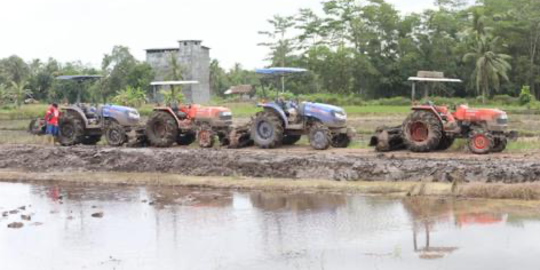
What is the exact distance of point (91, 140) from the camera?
77.2 ft

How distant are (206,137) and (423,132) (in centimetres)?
635

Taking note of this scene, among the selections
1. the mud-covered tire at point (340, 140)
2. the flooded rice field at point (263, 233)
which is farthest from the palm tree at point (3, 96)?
the flooded rice field at point (263, 233)

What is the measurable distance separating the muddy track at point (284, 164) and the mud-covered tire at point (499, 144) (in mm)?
1046

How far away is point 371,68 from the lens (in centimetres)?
5691

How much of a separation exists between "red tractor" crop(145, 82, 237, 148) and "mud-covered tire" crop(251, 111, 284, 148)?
95cm

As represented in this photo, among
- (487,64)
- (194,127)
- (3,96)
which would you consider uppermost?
(487,64)

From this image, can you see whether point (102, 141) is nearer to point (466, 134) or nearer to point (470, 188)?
point (466, 134)

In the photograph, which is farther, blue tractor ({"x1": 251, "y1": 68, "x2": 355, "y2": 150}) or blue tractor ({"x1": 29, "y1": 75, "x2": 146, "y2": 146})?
blue tractor ({"x1": 29, "y1": 75, "x2": 146, "y2": 146})

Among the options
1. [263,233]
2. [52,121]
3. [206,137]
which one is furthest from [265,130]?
[263,233]

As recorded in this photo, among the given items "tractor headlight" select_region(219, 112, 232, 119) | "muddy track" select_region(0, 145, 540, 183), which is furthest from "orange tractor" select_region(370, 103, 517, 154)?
"tractor headlight" select_region(219, 112, 232, 119)

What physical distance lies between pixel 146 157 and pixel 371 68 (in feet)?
133

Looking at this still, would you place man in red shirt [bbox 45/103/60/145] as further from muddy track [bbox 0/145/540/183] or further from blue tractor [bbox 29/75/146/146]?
muddy track [bbox 0/145/540/183]

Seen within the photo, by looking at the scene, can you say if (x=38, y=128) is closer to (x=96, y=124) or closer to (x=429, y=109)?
(x=96, y=124)

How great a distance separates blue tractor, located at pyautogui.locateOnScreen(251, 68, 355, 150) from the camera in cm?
1906
